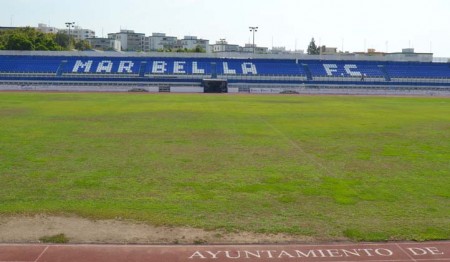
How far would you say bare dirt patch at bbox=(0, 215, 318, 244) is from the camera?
10555 mm

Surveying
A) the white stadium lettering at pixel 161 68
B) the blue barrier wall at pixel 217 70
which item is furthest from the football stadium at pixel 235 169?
the white stadium lettering at pixel 161 68

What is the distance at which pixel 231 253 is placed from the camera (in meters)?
9.90

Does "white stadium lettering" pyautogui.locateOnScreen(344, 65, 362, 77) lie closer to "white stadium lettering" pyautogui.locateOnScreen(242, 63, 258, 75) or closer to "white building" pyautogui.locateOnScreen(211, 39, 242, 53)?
"white stadium lettering" pyautogui.locateOnScreen(242, 63, 258, 75)

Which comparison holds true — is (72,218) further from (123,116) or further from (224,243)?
(123,116)

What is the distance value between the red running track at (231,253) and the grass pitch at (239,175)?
26.3 inches

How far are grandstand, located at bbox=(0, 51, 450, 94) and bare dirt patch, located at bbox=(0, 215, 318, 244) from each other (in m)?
58.2

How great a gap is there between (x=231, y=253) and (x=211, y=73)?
68309 mm

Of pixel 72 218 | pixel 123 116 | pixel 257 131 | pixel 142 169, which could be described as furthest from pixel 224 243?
pixel 123 116

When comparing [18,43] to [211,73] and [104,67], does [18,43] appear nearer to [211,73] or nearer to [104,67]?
[104,67]

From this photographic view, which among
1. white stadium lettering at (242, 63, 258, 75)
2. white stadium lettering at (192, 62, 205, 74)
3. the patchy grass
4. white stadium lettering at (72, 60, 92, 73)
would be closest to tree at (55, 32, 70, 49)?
white stadium lettering at (72, 60, 92, 73)

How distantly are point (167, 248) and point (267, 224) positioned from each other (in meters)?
2.72

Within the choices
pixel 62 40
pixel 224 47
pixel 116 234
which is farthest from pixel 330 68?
pixel 224 47

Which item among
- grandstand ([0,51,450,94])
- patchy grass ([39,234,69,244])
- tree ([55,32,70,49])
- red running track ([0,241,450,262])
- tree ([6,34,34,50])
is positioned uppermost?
tree ([55,32,70,49])

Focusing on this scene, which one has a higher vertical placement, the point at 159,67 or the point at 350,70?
the point at 159,67
